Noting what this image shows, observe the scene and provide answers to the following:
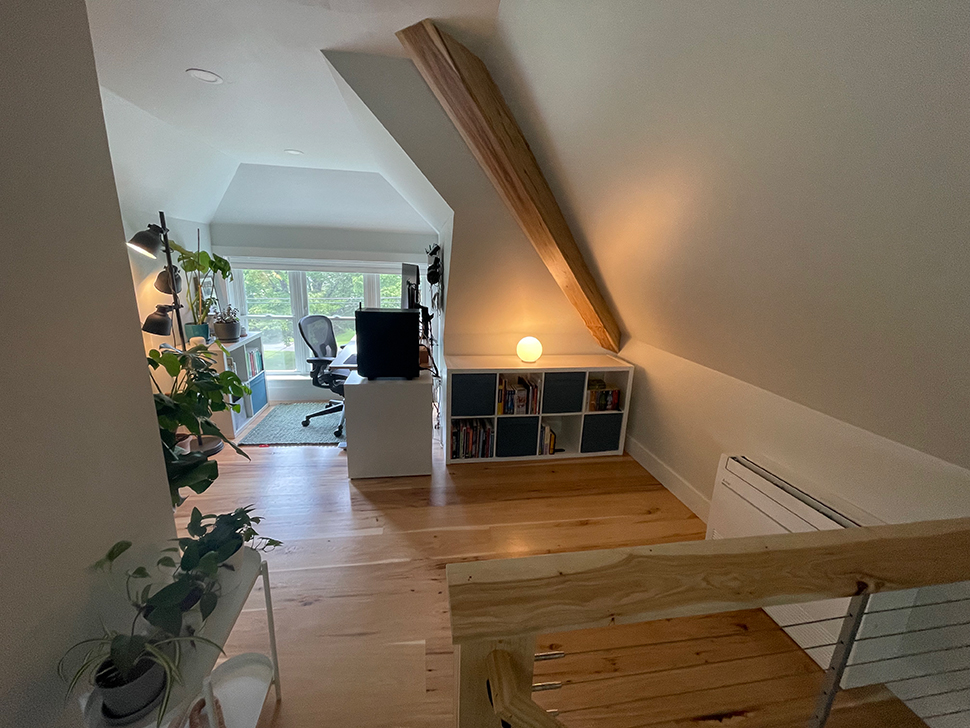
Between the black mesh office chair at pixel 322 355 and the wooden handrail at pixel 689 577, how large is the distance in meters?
3.26

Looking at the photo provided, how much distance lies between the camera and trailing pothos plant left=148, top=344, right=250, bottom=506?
122 centimetres

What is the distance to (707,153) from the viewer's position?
1285mm

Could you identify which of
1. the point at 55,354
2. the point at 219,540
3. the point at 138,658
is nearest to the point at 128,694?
the point at 138,658

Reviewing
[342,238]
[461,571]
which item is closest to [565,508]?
[461,571]

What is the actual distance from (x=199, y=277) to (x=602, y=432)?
147 inches

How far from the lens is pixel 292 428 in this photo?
3955 mm

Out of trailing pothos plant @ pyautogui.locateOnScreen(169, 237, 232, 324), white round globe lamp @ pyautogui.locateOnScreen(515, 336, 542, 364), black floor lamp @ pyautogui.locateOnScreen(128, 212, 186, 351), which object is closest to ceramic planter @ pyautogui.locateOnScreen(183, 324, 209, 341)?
trailing pothos plant @ pyautogui.locateOnScreen(169, 237, 232, 324)

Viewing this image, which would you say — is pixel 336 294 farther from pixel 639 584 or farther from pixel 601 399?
pixel 639 584

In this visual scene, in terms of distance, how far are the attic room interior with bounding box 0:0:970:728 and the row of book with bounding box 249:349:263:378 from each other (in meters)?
0.76

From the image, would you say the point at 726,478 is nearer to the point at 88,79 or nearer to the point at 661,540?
the point at 661,540

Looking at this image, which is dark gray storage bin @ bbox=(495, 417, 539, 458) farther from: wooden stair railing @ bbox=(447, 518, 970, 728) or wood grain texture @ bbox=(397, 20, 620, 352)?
wooden stair railing @ bbox=(447, 518, 970, 728)

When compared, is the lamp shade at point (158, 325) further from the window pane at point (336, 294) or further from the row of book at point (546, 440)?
the row of book at point (546, 440)

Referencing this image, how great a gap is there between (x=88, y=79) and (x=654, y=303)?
7.88ft

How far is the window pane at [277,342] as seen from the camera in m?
4.73
